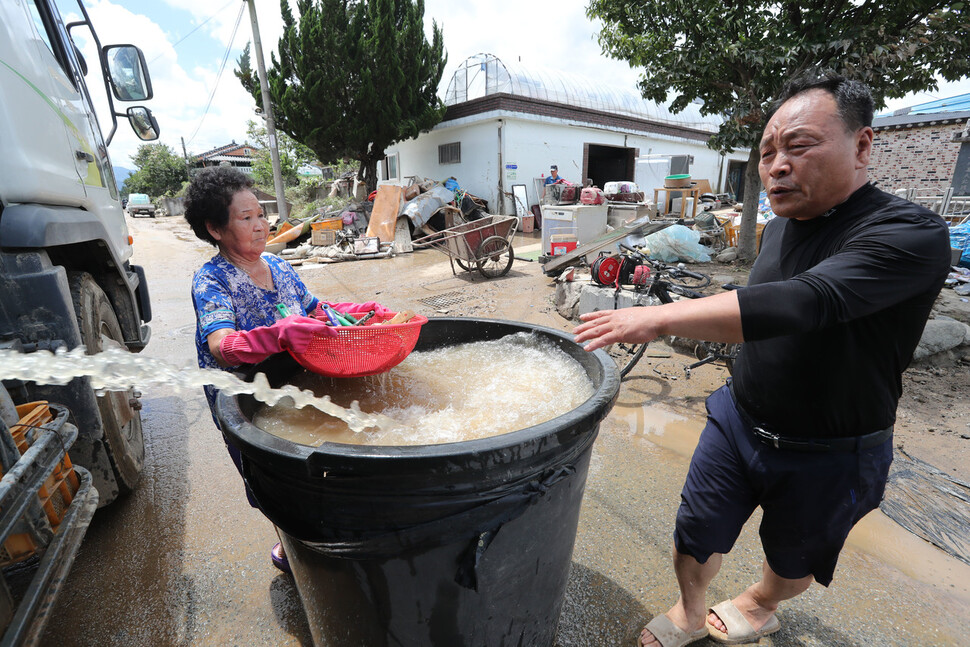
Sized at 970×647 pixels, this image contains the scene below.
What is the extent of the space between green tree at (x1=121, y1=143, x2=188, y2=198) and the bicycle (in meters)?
39.3

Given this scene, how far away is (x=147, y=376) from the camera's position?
1562 mm

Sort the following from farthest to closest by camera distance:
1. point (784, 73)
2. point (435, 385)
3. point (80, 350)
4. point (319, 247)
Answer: point (319, 247) < point (784, 73) < point (435, 385) < point (80, 350)

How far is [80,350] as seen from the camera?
1725 millimetres

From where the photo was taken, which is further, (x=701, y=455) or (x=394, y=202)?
(x=394, y=202)

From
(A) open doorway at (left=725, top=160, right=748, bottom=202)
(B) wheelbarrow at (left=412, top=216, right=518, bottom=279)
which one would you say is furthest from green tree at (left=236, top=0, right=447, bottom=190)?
(A) open doorway at (left=725, top=160, right=748, bottom=202)

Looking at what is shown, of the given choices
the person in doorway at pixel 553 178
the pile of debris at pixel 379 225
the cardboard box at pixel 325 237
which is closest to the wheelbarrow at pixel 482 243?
the pile of debris at pixel 379 225

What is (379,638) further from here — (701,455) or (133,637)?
(133,637)

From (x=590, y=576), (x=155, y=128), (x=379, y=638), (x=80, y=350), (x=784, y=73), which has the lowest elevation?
(x=590, y=576)

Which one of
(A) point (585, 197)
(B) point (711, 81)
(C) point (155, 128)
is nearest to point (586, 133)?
(A) point (585, 197)

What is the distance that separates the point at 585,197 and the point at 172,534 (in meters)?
8.54

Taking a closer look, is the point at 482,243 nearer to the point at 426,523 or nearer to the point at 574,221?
the point at 574,221

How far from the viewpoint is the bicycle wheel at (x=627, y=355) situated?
13.7 ft

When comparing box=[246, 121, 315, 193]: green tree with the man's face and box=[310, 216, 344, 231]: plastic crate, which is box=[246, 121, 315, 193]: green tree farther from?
the man's face

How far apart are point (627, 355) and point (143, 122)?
4.80 m
